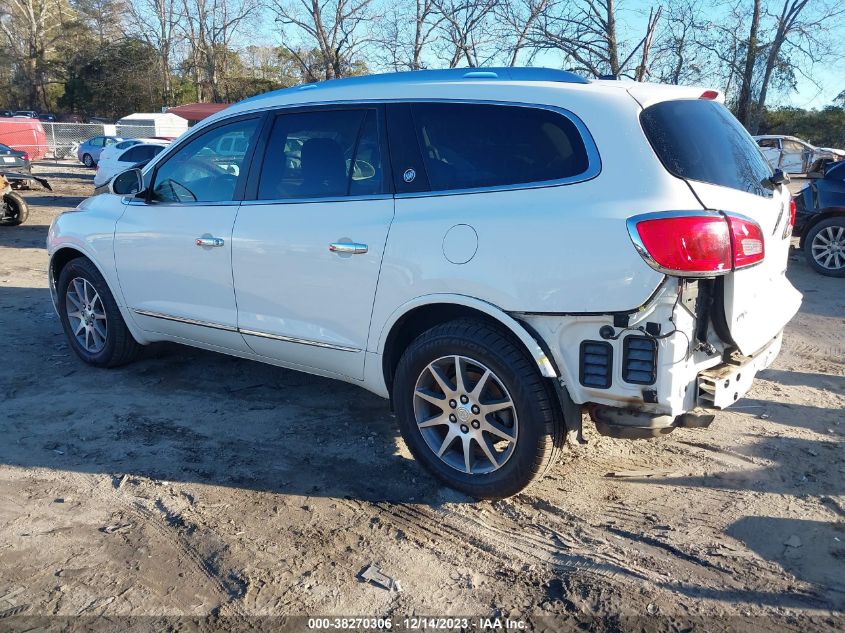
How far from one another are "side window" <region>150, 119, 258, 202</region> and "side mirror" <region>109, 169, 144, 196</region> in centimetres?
19

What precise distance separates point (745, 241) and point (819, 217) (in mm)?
7507

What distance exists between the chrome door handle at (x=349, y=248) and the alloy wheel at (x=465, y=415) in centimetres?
68

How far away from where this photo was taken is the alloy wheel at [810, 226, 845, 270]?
9164mm

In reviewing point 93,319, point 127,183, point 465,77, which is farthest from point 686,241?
point 93,319

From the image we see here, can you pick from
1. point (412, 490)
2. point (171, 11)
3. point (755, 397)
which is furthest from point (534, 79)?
point (171, 11)

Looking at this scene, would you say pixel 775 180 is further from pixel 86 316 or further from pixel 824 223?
pixel 824 223

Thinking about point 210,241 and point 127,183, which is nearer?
point 210,241

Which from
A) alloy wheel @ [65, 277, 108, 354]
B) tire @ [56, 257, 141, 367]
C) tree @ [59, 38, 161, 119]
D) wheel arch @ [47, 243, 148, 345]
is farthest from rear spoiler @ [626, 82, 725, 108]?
tree @ [59, 38, 161, 119]

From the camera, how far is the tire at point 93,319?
5.15 m

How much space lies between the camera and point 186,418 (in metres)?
4.51

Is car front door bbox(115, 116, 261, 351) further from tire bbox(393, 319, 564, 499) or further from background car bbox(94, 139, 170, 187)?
background car bbox(94, 139, 170, 187)

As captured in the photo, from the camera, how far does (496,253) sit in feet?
10.5

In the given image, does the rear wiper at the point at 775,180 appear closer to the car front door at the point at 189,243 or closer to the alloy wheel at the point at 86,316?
the car front door at the point at 189,243

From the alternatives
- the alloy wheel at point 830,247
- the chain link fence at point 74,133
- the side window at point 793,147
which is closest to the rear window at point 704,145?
the alloy wheel at point 830,247
